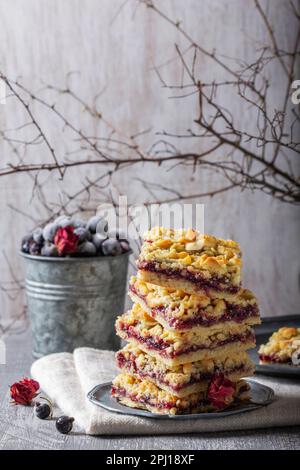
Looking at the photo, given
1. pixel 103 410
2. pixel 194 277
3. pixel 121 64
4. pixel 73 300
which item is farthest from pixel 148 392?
pixel 121 64

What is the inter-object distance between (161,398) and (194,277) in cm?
36

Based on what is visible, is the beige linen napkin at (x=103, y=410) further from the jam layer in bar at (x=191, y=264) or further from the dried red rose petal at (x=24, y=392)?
the jam layer in bar at (x=191, y=264)

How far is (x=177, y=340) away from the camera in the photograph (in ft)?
7.61

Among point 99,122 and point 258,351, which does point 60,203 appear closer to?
point 99,122

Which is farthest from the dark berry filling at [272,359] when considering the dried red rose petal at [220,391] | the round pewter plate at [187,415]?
the dried red rose petal at [220,391]

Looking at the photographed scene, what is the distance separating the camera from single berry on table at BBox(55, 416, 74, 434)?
2.36 metres

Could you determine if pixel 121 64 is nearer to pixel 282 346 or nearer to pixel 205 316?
pixel 282 346

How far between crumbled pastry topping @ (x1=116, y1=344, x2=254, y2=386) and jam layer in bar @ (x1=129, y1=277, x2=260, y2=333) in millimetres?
110

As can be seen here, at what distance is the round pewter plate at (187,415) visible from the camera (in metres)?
2.32

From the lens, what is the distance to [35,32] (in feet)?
12.1

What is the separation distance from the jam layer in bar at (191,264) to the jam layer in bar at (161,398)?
0.29 meters

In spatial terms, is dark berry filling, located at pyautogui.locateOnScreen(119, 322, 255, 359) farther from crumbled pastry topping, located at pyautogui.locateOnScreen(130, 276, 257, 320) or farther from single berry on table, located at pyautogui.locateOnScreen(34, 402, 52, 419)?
single berry on table, located at pyautogui.locateOnScreen(34, 402, 52, 419)

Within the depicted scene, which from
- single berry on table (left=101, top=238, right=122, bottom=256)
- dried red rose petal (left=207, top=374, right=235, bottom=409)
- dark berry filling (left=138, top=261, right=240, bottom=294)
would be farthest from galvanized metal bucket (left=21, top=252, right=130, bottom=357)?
dried red rose petal (left=207, top=374, right=235, bottom=409)
